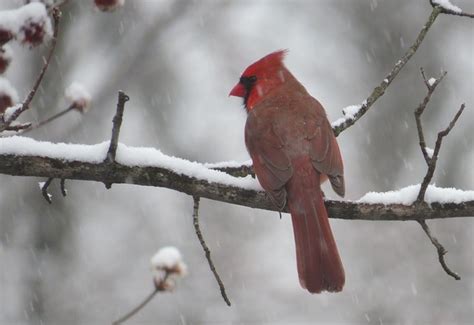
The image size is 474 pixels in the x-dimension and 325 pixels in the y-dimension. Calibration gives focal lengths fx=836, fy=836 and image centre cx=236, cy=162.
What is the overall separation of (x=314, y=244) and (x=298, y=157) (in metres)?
0.56

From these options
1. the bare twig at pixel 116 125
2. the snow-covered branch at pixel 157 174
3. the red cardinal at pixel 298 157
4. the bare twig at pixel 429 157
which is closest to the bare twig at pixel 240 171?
the red cardinal at pixel 298 157

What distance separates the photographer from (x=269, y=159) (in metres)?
4.37

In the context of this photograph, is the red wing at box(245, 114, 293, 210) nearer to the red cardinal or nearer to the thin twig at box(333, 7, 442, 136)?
the red cardinal

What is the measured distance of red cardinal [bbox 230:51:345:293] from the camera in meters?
4.00

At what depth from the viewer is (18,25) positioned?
268cm

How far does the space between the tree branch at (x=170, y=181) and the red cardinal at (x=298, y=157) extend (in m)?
0.35

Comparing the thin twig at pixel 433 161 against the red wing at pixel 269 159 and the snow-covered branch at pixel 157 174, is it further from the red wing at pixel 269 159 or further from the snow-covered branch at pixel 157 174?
the red wing at pixel 269 159

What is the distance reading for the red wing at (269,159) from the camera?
13.0 ft

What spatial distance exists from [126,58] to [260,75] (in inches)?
273

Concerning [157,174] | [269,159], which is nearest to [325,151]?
[269,159]

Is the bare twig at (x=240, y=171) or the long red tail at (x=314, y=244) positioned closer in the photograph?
the long red tail at (x=314, y=244)

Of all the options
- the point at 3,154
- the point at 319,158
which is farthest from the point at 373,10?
the point at 3,154

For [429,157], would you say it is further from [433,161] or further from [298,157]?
[298,157]

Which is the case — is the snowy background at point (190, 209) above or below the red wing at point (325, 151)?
below
